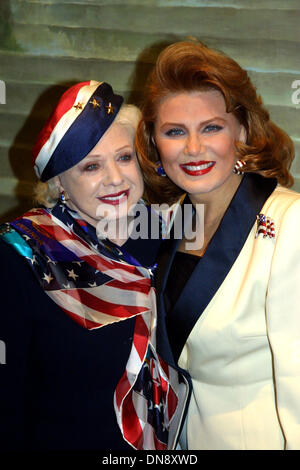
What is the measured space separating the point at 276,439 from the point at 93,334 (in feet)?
2.03

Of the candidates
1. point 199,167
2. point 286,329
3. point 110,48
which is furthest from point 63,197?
point 110,48

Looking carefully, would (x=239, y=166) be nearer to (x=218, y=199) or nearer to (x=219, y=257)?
(x=218, y=199)

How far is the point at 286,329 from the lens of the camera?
59.3 inches

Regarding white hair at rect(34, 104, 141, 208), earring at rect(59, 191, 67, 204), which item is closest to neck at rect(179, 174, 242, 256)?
white hair at rect(34, 104, 141, 208)

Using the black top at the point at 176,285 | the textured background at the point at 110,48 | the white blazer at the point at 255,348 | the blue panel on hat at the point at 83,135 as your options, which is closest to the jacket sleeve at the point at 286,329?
the white blazer at the point at 255,348

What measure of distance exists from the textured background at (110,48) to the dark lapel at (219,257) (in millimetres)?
839

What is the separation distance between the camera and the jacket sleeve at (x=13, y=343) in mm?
1602

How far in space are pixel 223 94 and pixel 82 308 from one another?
801mm

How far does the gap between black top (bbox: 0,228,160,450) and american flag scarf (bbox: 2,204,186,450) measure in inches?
1.3

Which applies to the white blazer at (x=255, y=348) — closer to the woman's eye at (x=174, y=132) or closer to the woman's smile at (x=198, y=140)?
the woman's smile at (x=198, y=140)

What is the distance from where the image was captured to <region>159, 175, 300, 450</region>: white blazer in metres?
1.50

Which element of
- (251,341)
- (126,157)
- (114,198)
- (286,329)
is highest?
(126,157)

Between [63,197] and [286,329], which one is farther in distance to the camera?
[63,197]
